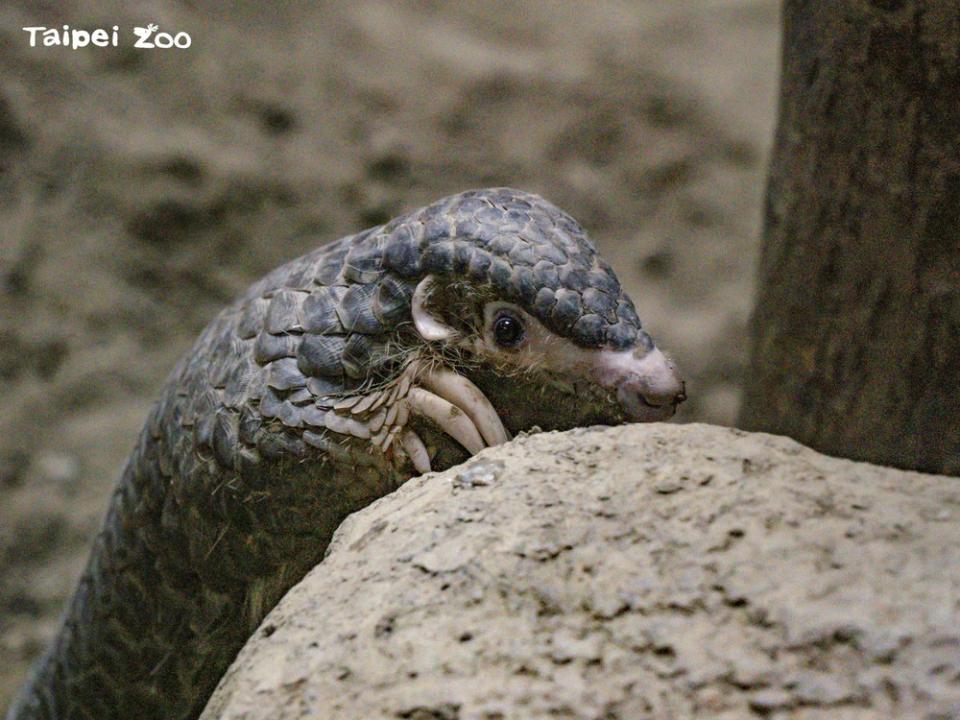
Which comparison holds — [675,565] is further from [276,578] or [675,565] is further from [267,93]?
[267,93]

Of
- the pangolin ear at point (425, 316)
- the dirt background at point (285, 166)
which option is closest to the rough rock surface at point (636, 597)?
the pangolin ear at point (425, 316)

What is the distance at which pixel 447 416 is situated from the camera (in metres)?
1.43

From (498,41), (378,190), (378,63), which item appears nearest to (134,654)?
(378,190)

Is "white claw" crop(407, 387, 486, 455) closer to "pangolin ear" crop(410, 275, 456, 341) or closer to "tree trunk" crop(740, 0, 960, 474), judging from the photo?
"pangolin ear" crop(410, 275, 456, 341)

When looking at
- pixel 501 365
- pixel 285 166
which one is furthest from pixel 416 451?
pixel 285 166

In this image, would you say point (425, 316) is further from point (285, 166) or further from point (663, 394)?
point (285, 166)

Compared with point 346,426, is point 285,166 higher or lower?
higher

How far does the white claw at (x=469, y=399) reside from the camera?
1.44 metres

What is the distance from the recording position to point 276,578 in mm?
1559

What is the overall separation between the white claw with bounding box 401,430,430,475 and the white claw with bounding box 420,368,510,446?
0.23 ft

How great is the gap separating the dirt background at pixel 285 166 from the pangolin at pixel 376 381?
1652 millimetres

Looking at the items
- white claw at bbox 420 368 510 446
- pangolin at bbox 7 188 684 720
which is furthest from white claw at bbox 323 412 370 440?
white claw at bbox 420 368 510 446

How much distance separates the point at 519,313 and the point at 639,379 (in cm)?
18

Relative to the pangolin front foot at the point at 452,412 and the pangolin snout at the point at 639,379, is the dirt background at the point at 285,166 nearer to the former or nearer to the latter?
the pangolin front foot at the point at 452,412
